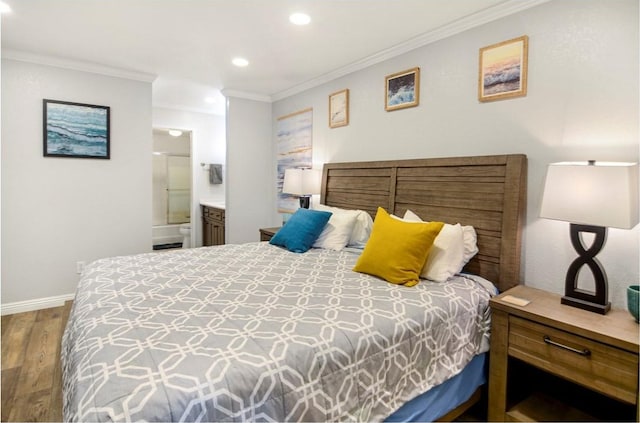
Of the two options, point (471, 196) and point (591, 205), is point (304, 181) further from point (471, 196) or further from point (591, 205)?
point (591, 205)

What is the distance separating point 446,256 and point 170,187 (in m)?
5.91

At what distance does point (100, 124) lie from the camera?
347 cm

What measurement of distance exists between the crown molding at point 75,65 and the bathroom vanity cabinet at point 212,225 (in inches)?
72.3

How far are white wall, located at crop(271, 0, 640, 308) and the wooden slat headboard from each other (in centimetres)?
10

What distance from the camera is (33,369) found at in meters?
2.24

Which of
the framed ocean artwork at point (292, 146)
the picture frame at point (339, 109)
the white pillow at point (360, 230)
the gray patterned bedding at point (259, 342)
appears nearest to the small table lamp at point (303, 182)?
the framed ocean artwork at point (292, 146)

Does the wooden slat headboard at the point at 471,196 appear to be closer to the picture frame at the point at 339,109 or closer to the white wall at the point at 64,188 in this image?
the picture frame at the point at 339,109

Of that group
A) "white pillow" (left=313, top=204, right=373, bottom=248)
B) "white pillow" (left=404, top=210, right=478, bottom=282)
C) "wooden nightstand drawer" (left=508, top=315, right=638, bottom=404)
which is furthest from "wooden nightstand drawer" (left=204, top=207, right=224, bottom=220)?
"wooden nightstand drawer" (left=508, top=315, right=638, bottom=404)

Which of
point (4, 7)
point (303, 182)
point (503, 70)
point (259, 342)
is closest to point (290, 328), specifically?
point (259, 342)

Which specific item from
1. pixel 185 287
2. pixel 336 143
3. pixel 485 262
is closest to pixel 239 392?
pixel 185 287

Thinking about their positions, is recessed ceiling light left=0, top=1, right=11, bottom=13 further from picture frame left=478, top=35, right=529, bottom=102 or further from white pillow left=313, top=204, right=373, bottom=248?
picture frame left=478, top=35, right=529, bottom=102

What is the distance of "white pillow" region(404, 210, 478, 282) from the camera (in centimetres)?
200

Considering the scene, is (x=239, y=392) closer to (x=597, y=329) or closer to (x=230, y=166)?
(x=597, y=329)

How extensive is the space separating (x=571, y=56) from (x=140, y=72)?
3.70 meters
